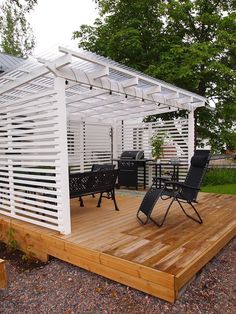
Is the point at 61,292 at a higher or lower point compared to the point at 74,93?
lower

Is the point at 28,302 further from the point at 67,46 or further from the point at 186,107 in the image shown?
the point at 186,107

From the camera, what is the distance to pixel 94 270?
331 cm

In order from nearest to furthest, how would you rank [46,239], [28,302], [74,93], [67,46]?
[28,302] → [67,46] → [46,239] → [74,93]

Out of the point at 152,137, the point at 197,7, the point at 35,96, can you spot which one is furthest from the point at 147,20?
the point at 35,96

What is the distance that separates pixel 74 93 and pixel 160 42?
6530 millimetres

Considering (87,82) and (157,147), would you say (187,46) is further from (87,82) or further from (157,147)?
(87,82)

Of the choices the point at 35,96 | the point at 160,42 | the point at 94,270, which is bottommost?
the point at 94,270

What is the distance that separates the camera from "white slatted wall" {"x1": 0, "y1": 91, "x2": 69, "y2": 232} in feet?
13.0

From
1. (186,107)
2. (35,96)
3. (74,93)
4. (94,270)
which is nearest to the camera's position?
(94,270)

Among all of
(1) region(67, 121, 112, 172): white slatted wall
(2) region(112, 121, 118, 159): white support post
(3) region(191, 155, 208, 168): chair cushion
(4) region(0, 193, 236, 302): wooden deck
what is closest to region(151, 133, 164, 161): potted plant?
(2) region(112, 121, 118, 159): white support post

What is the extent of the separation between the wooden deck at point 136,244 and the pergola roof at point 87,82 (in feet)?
7.27

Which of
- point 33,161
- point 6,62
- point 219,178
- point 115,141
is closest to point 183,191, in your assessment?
point 33,161

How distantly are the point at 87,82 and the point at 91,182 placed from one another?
69.9 inches

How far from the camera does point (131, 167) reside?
8344 mm
